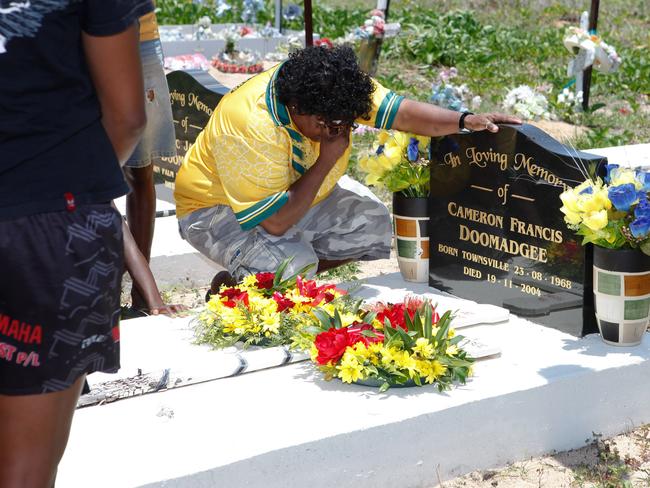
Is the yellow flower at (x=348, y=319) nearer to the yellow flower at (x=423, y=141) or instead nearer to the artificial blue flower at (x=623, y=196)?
the artificial blue flower at (x=623, y=196)

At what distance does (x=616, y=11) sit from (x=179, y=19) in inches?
294

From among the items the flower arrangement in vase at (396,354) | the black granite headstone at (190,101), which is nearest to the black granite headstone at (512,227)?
the flower arrangement in vase at (396,354)

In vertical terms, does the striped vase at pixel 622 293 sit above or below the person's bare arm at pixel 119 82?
below

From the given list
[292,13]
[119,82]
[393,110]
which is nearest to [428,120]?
[393,110]

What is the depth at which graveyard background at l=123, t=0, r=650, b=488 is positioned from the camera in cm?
318

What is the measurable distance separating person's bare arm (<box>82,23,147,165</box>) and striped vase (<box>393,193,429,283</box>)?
2.50m

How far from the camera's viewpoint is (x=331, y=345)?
321 centimetres

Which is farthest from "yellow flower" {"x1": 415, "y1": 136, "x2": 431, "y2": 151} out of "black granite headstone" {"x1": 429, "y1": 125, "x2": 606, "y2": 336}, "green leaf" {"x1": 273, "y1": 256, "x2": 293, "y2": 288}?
"green leaf" {"x1": 273, "y1": 256, "x2": 293, "y2": 288}

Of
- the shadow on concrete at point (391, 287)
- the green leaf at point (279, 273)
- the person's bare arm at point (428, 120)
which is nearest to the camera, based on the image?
the green leaf at point (279, 273)

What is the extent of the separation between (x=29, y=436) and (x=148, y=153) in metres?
2.70

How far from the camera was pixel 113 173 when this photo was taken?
6.02 feet

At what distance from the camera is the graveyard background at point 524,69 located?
3184 mm

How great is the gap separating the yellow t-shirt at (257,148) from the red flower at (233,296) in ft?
0.96

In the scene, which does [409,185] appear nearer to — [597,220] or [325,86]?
[325,86]
